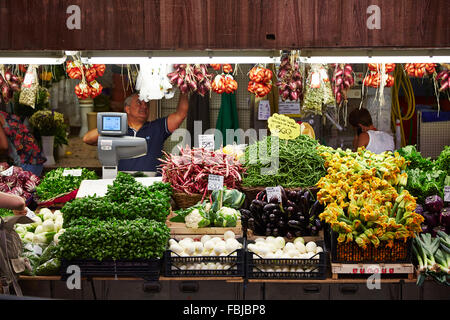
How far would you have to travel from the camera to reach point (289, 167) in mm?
4434

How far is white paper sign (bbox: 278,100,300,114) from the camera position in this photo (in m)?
7.12

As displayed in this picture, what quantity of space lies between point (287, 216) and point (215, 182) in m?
0.78

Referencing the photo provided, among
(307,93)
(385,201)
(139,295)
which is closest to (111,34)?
(139,295)

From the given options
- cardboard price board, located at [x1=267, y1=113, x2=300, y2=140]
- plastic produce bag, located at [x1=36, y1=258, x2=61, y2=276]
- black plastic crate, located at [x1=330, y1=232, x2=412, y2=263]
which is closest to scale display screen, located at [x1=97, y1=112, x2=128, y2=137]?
cardboard price board, located at [x1=267, y1=113, x2=300, y2=140]

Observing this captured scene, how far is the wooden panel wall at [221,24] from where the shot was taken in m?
3.34

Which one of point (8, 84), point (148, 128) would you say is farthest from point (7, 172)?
point (148, 128)

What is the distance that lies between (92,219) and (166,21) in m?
1.37

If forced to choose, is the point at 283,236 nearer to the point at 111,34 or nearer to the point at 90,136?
the point at 111,34

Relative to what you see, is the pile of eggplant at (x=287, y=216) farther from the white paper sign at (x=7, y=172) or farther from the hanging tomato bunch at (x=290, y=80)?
the white paper sign at (x=7, y=172)

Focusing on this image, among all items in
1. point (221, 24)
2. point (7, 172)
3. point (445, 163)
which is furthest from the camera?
A: point (7, 172)

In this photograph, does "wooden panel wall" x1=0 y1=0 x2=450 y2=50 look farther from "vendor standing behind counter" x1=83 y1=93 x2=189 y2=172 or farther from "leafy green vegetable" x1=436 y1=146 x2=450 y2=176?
"vendor standing behind counter" x1=83 y1=93 x2=189 y2=172

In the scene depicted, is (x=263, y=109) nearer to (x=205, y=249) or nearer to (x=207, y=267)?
(x=205, y=249)

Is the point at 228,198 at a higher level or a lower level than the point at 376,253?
higher

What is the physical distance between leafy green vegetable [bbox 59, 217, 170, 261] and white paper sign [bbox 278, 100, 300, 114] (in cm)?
400
